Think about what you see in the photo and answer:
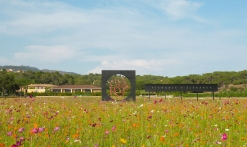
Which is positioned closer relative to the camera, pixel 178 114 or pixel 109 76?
pixel 178 114

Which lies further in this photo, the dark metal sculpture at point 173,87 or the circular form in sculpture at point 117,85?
the dark metal sculpture at point 173,87

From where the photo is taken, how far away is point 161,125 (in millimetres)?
8789

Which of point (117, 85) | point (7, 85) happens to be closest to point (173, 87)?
point (117, 85)

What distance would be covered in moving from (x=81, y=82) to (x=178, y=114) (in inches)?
3945

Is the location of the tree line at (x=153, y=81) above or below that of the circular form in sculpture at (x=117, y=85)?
above

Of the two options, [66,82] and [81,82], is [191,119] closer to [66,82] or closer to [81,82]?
[81,82]

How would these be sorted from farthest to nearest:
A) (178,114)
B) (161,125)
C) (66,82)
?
(66,82) < (178,114) < (161,125)

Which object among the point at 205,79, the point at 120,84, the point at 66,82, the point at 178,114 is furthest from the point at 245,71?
the point at 178,114

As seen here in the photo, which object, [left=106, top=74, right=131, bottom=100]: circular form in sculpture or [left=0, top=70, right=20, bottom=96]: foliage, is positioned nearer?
[left=106, top=74, right=131, bottom=100]: circular form in sculpture

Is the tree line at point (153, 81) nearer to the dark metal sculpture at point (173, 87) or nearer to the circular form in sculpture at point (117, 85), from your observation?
the circular form in sculpture at point (117, 85)

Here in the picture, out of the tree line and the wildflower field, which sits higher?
the tree line

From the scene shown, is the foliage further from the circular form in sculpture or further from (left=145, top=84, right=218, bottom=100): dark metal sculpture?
(left=145, top=84, right=218, bottom=100): dark metal sculpture

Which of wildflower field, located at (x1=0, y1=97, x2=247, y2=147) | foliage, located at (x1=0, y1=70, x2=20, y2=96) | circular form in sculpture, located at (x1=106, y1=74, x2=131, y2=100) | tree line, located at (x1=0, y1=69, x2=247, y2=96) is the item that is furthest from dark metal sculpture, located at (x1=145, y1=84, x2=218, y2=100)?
foliage, located at (x1=0, y1=70, x2=20, y2=96)

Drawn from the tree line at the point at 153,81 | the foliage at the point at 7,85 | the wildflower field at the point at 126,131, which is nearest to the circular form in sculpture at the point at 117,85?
the wildflower field at the point at 126,131
